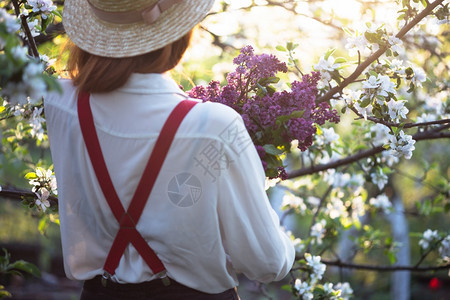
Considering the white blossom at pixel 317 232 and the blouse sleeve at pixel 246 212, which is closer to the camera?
the blouse sleeve at pixel 246 212

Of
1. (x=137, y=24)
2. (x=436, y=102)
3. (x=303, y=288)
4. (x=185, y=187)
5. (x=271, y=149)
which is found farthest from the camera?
(x=436, y=102)

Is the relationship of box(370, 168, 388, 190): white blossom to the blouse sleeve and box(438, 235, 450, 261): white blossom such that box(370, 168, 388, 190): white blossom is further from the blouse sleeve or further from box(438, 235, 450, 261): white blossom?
the blouse sleeve

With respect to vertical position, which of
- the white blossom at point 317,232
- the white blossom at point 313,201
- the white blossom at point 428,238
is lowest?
the white blossom at point 313,201

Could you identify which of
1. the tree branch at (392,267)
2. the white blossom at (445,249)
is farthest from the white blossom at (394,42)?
the white blossom at (445,249)

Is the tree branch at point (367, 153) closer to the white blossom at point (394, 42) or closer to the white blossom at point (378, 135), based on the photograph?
the white blossom at point (378, 135)

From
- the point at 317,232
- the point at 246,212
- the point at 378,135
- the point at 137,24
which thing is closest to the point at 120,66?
the point at 137,24

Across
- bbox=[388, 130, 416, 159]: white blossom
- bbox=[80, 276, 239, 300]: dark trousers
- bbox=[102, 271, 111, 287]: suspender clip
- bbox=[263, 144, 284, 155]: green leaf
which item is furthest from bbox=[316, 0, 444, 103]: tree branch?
bbox=[102, 271, 111, 287]: suspender clip

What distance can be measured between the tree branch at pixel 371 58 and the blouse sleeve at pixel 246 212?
699 millimetres

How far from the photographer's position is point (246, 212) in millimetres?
1402

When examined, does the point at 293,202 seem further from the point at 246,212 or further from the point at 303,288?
the point at 246,212

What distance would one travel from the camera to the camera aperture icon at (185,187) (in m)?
A: 1.39

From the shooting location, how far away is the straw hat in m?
1.45

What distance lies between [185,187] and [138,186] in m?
0.12

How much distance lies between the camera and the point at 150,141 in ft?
4.54
